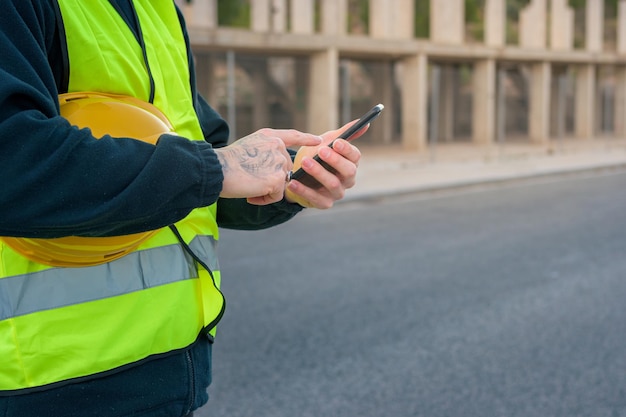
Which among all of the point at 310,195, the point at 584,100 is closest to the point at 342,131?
the point at 310,195

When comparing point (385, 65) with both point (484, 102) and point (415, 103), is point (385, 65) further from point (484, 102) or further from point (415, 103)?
point (415, 103)

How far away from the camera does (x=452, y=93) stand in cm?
2900

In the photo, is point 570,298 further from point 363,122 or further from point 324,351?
point 363,122

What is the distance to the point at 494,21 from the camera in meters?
25.5

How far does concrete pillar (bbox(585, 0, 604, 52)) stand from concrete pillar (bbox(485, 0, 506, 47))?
19.0 feet

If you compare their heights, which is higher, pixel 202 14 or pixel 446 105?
pixel 202 14

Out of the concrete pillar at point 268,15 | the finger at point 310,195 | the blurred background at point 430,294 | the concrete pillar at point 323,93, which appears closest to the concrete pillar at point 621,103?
the blurred background at point 430,294

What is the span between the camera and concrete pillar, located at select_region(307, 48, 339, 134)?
20344mm

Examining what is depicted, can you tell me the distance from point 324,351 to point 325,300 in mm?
1123

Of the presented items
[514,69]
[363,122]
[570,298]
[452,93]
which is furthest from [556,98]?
[363,122]

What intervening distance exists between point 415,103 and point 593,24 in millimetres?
10985

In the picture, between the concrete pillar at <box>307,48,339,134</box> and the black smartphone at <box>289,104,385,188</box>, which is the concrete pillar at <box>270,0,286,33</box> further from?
the black smartphone at <box>289,104,385,188</box>

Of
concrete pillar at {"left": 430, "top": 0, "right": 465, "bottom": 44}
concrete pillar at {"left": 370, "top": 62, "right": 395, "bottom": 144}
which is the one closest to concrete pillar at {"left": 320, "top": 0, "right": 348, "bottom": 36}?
concrete pillar at {"left": 430, "top": 0, "right": 465, "bottom": 44}

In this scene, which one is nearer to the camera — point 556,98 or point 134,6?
point 134,6
